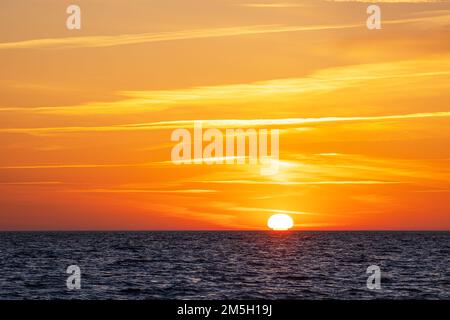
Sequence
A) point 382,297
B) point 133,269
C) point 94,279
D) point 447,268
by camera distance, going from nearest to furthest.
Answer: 1. point 382,297
2. point 94,279
3. point 133,269
4. point 447,268

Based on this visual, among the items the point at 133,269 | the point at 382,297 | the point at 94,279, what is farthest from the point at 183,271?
the point at 382,297

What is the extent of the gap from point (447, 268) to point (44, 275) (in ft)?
139

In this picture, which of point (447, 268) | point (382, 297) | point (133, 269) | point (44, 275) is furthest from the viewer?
point (447, 268)
